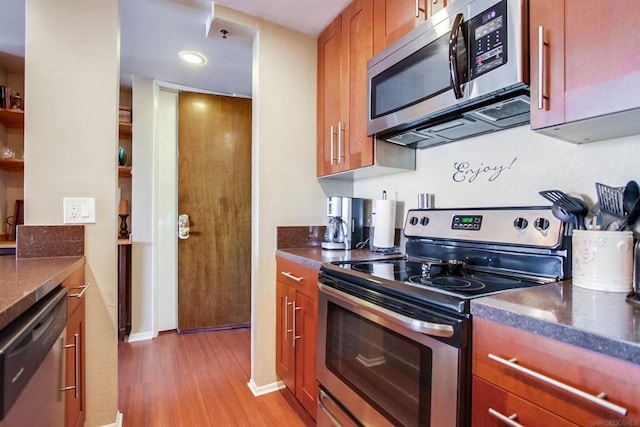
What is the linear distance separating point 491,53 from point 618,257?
2.42ft

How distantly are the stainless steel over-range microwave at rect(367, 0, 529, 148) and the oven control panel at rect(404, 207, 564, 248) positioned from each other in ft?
1.22

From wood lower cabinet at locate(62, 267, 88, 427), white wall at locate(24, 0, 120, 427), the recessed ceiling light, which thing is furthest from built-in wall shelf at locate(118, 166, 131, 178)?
wood lower cabinet at locate(62, 267, 88, 427)

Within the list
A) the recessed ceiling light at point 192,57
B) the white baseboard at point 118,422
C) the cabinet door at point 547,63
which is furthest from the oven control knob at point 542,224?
the recessed ceiling light at point 192,57

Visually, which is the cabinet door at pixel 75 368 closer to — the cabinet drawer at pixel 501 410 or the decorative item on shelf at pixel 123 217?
the cabinet drawer at pixel 501 410

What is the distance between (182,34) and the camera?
2150 mm

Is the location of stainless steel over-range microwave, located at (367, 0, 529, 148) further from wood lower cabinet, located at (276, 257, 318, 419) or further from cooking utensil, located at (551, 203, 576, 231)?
wood lower cabinet, located at (276, 257, 318, 419)

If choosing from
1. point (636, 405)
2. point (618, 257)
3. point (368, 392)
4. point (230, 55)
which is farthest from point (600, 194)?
point (230, 55)

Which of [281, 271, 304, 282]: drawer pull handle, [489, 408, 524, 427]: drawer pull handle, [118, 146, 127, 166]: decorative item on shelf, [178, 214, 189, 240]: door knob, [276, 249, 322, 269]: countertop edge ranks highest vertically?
[118, 146, 127, 166]: decorative item on shelf

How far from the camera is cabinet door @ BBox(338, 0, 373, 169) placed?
1707mm

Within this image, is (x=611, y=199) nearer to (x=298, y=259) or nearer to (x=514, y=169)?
(x=514, y=169)

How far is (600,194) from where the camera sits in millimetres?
1024

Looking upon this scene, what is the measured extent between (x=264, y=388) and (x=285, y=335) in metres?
0.40

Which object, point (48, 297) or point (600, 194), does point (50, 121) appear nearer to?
point (48, 297)

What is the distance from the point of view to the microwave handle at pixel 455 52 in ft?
Result: 3.72
